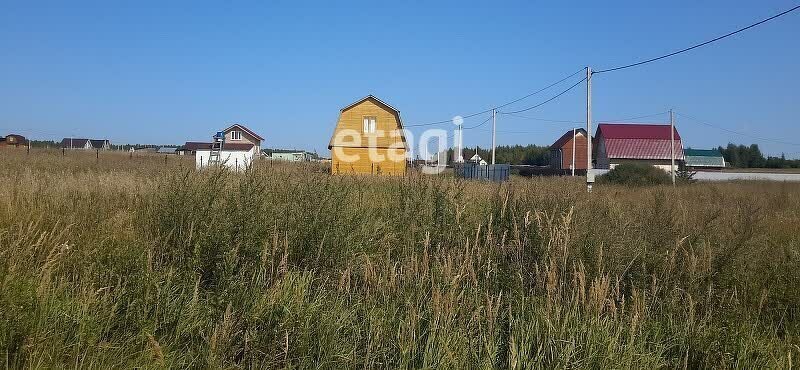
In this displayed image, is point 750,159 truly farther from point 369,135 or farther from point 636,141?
point 369,135

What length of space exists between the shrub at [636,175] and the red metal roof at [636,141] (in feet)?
71.3

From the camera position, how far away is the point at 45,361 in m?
2.64

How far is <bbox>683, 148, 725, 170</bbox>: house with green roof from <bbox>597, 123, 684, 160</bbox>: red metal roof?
6658mm

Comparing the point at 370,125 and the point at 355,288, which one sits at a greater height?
the point at 370,125

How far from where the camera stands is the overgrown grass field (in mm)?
3010

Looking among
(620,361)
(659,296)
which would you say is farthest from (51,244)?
(659,296)

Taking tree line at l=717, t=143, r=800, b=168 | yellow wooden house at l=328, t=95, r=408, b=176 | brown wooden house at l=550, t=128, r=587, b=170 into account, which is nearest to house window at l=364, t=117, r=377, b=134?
yellow wooden house at l=328, t=95, r=408, b=176

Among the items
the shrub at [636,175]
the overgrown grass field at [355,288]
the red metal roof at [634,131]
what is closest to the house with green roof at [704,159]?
the red metal roof at [634,131]

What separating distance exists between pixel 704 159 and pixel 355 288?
2657 inches

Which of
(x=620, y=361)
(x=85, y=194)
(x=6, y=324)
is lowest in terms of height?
(x=620, y=361)

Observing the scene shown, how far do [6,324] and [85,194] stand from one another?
435 centimetres

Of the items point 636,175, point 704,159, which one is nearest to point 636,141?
point 704,159

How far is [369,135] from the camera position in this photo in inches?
1337

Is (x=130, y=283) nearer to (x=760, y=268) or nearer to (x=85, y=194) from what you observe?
(x=85, y=194)
